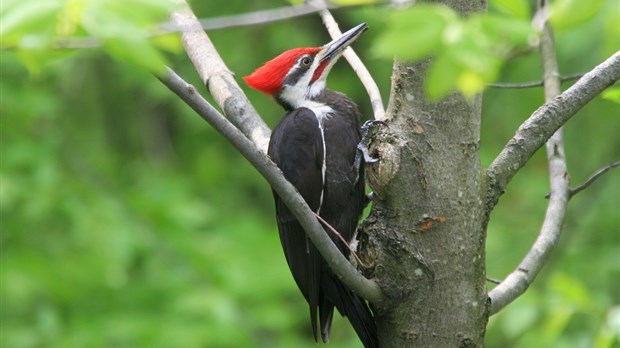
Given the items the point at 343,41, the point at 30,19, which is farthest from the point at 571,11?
the point at 343,41

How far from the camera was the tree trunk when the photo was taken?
2.18 metres

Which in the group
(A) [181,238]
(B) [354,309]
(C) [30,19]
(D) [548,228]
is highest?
(C) [30,19]

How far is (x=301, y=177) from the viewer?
310 centimetres

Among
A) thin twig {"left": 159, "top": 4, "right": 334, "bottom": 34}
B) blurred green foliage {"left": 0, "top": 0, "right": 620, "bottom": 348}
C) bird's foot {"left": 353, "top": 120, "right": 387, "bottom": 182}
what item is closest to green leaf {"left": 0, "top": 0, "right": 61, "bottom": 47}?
thin twig {"left": 159, "top": 4, "right": 334, "bottom": 34}

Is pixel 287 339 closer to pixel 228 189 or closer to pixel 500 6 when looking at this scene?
pixel 228 189

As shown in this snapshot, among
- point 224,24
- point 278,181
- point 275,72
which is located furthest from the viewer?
point 275,72

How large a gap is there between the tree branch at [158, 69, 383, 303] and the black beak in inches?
45.7

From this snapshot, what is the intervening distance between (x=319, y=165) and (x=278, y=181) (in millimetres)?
1158

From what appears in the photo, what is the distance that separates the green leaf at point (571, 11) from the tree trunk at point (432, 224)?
23.3 inches

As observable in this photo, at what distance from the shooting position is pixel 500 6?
60.9 inches

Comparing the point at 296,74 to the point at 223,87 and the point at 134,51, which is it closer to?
the point at 223,87

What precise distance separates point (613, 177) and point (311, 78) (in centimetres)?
229

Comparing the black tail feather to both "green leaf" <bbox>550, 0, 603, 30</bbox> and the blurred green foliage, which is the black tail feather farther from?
"green leaf" <bbox>550, 0, 603, 30</bbox>

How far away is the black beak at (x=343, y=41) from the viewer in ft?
10.1
